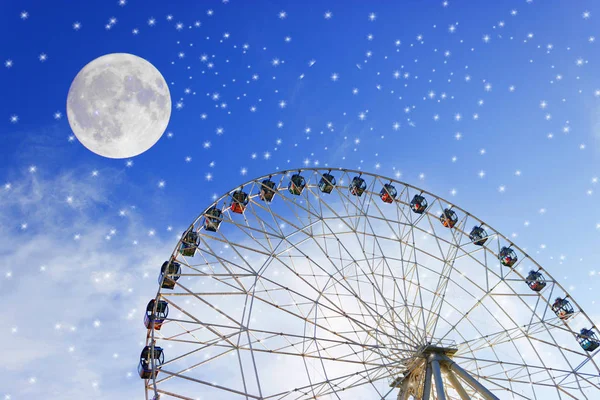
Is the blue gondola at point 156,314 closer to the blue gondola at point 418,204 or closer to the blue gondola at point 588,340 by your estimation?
the blue gondola at point 418,204

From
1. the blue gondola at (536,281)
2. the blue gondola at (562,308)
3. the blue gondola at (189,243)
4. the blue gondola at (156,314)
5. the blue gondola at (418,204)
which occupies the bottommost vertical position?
the blue gondola at (562,308)

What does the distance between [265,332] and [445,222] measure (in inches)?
522

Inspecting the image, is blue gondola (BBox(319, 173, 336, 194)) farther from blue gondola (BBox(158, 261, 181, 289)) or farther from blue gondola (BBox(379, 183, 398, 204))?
blue gondola (BBox(158, 261, 181, 289))

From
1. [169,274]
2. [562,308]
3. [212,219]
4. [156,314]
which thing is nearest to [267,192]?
[212,219]

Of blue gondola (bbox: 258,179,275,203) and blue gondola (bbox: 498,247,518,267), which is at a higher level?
blue gondola (bbox: 258,179,275,203)

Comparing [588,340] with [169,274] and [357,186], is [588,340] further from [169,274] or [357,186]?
[169,274]

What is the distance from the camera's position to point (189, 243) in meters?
24.9

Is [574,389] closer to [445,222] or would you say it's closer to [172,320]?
[445,222]

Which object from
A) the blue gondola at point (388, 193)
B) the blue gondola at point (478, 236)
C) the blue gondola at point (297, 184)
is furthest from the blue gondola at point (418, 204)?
the blue gondola at point (297, 184)

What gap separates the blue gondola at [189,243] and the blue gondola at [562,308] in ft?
65.5

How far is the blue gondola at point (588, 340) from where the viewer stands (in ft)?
86.8

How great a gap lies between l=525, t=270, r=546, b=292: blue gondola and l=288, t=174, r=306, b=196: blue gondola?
13.7 metres

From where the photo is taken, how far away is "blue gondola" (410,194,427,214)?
95.1 ft

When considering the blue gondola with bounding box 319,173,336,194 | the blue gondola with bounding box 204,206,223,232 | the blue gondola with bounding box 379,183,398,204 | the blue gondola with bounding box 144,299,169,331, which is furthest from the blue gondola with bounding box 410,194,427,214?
the blue gondola with bounding box 144,299,169,331
